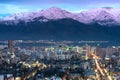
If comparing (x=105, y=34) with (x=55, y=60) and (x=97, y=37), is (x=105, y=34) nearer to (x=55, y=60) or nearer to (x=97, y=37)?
(x=97, y=37)

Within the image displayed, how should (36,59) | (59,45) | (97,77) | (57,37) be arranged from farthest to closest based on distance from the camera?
(57,37) → (59,45) → (36,59) → (97,77)

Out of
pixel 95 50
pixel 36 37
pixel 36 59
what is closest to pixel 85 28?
pixel 36 37

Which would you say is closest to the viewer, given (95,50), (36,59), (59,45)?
(36,59)

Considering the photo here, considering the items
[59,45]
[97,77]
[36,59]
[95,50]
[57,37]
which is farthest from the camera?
[57,37]

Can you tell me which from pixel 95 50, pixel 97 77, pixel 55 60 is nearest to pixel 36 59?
pixel 55 60

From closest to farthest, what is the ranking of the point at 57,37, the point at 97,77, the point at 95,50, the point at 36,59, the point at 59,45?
the point at 97,77 < the point at 36,59 < the point at 95,50 < the point at 59,45 < the point at 57,37

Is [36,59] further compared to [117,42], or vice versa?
[117,42]

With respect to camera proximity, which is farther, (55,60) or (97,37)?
(97,37)

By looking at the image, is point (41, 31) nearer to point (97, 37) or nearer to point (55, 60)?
point (97, 37)
